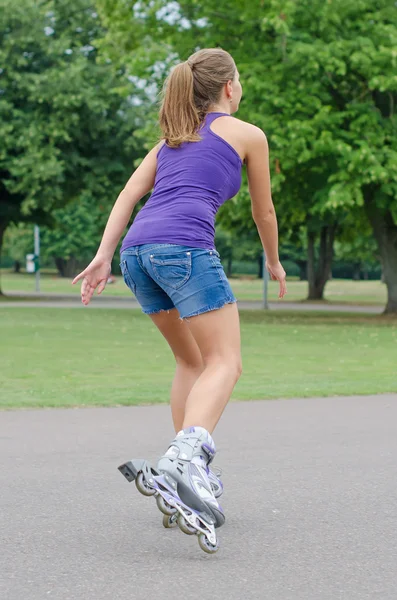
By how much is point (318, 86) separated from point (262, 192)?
736 inches

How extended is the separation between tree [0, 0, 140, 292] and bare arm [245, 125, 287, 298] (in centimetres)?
2675

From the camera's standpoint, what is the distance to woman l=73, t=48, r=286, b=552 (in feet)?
13.0

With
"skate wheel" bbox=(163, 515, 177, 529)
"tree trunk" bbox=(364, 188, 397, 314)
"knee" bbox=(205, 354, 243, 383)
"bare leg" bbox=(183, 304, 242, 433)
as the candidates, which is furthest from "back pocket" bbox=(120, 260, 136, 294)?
"tree trunk" bbox=(364, 188, 397, 314)

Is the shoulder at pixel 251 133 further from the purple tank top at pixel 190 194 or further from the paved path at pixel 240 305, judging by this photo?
the paved path at pixel 240 305

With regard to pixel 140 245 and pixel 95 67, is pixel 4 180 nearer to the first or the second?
pixel 95 67

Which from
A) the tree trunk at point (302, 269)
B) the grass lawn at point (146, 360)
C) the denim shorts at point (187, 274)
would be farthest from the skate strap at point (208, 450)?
the tree trunk at point (302, 269)

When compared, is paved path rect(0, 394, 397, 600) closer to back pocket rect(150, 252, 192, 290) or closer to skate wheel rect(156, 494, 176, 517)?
skate wheel rect(156, 494, 176, 517)

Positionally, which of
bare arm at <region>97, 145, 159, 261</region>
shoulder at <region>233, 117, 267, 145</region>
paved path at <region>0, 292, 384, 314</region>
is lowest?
paved path at <region>0, 292, 384, 314</region>

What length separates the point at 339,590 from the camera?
3324mm

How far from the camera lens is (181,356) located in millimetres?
4477

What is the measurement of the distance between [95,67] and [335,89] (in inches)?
495

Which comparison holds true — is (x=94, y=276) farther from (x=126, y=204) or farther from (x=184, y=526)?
(x=184, y=526)

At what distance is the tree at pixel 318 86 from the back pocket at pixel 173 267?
54.8 feet

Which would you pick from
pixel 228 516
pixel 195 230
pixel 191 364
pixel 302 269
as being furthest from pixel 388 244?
pixel 302 269
